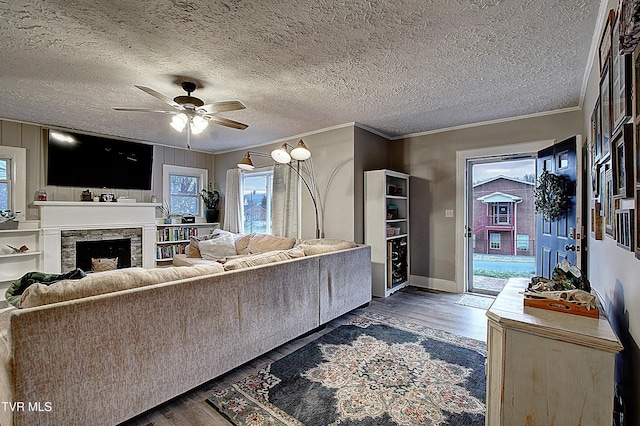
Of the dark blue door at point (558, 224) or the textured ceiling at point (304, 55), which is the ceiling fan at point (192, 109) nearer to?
the textured ceiling at point (304, 55)

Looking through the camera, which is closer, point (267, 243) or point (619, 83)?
point (619, 83)

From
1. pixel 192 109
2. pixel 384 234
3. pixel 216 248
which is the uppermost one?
pixel 192 109

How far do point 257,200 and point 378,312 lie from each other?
10.7 ft

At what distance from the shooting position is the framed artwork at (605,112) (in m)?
1.57

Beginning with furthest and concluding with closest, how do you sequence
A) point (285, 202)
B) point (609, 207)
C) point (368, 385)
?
point (285, 202) → point (368, 385) → point (609, 207)

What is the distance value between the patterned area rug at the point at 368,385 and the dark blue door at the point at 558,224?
1381 mm

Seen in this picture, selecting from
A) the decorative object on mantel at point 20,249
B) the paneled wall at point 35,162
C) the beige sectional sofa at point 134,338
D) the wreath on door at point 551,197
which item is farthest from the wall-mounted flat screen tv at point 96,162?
the wreath on door at point 551,197

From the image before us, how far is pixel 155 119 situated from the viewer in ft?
13.5

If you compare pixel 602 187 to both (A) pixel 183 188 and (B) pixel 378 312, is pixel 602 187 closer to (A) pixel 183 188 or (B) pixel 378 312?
(B) pixel 378 312

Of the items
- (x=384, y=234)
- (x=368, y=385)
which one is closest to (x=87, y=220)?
(x=384, y=234)

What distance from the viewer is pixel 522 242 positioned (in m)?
4.26

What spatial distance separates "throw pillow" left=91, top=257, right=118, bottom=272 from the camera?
15.7 feet

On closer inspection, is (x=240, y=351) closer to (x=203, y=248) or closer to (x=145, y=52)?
(x=145, y=52)

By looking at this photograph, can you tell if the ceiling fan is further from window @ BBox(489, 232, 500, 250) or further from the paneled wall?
window @ BBox(489, 232, 500, 250)
